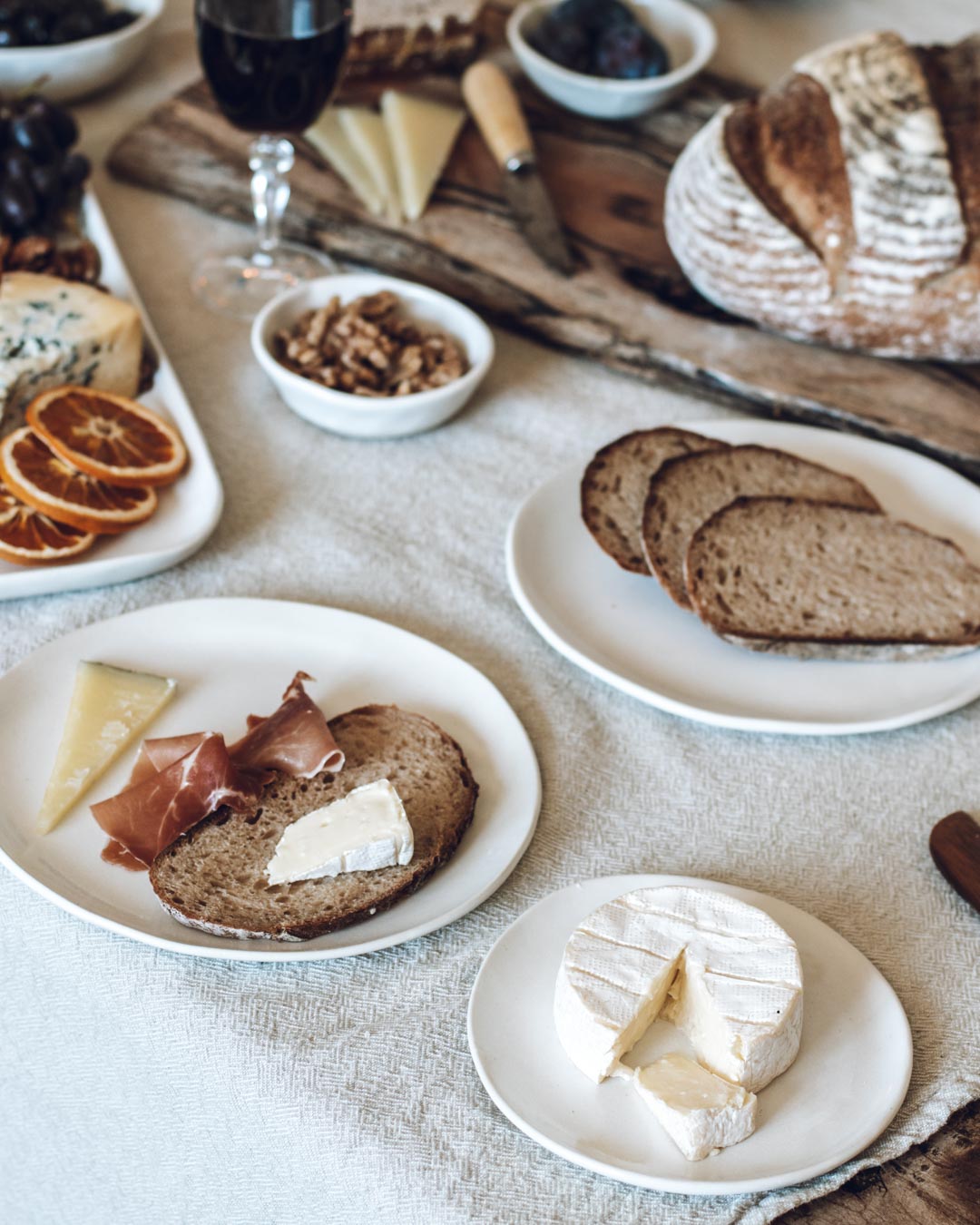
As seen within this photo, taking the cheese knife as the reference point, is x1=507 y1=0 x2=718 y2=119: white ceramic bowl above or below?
above

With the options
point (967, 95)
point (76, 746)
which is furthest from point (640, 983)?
point (967, 95)

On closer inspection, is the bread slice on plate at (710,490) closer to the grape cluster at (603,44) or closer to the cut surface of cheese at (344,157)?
the cut surface of cheese at (344,157)

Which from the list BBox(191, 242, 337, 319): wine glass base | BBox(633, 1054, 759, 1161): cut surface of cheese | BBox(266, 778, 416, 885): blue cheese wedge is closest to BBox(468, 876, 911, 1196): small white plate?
BBox(633, 1054, 759, 1161): cut surface of cheese

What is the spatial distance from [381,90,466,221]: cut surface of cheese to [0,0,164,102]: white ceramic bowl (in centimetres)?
47

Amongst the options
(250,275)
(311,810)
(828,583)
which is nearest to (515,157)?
(250,275)

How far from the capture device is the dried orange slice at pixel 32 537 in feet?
4.07

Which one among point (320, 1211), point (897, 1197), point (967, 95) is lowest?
point (320, 1211)

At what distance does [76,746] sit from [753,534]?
2.46 ft

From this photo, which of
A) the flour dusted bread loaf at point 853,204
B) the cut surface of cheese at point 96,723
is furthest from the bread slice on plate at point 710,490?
the cut surface of cheese at point 96,723

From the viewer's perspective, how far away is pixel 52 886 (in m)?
0.96

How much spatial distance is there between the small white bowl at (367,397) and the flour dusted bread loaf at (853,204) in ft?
1.18

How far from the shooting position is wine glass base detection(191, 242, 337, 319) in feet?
5.68

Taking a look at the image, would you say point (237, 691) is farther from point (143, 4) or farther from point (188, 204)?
point (143, 4)

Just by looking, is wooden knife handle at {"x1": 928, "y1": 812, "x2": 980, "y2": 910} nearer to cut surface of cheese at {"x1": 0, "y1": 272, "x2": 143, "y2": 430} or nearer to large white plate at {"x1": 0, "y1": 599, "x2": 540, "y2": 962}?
large white plate at {"x1": 0, "y1": 599, "x2": 540, "y2": 962}
